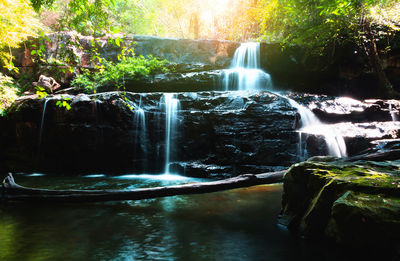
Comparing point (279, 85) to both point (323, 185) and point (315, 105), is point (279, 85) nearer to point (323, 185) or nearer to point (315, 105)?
point (315, 105)

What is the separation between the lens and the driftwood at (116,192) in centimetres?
378

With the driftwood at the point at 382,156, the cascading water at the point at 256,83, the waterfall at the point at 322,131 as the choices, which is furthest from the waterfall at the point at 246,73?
the driftwood at the point at 382,156

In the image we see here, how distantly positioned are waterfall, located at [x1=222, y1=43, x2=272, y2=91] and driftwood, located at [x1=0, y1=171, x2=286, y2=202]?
848cm

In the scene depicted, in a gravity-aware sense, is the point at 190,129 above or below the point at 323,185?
above

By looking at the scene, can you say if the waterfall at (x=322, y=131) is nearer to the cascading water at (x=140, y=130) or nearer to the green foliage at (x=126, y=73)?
the cascading water at (x=140, y=130)

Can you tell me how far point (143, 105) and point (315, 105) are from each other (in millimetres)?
7016

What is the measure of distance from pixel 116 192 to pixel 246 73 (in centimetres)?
1073

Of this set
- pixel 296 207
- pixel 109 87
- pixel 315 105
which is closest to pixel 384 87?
pixel 315 105

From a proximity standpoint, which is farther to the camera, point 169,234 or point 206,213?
point 206,213

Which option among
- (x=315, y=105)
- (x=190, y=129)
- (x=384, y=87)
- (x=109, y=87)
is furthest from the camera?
(x=109, y=87)

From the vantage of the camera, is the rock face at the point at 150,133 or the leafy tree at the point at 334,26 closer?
the rock face at the point at 150,133

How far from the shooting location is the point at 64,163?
991 centimetres

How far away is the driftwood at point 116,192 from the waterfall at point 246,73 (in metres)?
8.48

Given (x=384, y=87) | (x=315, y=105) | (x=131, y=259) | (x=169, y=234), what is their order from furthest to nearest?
1. (x=384, y=87)
2. (x=315, y=105)
3. (x=169, y=234)
4. (x=131, y=259)
